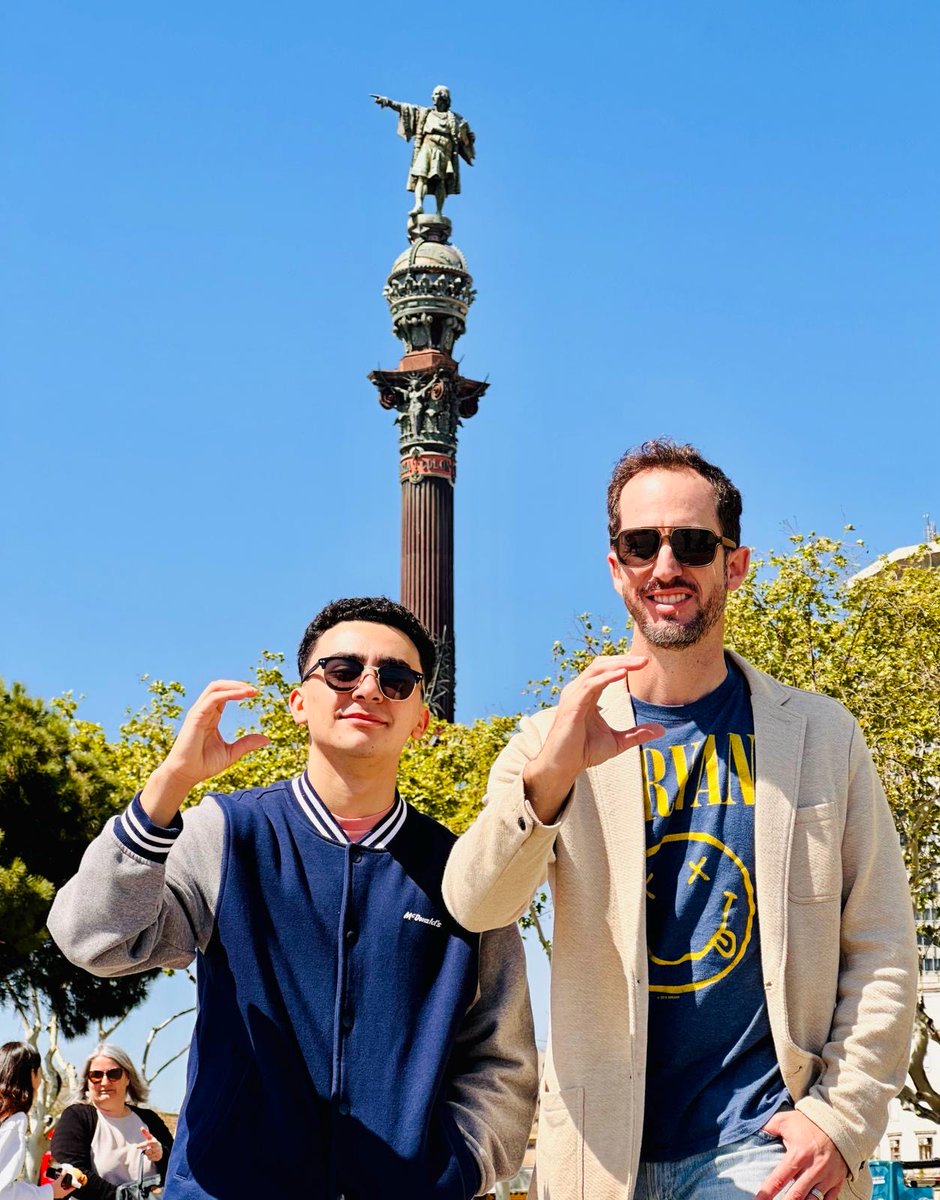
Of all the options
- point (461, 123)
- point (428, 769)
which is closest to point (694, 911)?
point (428, 769)

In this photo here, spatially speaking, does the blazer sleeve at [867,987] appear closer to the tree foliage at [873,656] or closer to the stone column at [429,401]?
the tree foliage at [873,656]

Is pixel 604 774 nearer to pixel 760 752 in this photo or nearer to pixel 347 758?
pixel 760 752

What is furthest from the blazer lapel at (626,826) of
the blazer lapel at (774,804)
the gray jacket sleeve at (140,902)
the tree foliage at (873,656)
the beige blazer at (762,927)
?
the tree foliage at (873,656)

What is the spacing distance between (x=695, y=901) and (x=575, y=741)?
1.80 ft

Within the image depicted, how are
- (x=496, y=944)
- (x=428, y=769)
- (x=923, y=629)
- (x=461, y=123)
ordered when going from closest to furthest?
(x=496, y=944) < (x=923, y=629) < (x=428, y=769) < (x=461, y=123)

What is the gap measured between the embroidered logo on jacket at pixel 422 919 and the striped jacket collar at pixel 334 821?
20 centimetres

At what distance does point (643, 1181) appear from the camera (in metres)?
A: 3.84

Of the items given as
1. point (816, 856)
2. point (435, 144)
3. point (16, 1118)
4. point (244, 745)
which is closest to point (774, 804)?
point (816, 856)

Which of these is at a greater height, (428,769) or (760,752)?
(428,769)

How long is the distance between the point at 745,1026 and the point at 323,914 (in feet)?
3.54

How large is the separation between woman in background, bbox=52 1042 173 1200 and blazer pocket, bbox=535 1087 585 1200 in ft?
13.9

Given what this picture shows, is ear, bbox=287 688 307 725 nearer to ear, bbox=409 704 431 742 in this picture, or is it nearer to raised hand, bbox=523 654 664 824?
ear, bbox=409 704 431 742

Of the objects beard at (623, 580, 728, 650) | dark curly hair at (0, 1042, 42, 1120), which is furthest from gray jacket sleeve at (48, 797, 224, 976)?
dark curly hair at (0, 1042, 42, 1120)

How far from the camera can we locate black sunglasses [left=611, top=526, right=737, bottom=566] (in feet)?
13.5
